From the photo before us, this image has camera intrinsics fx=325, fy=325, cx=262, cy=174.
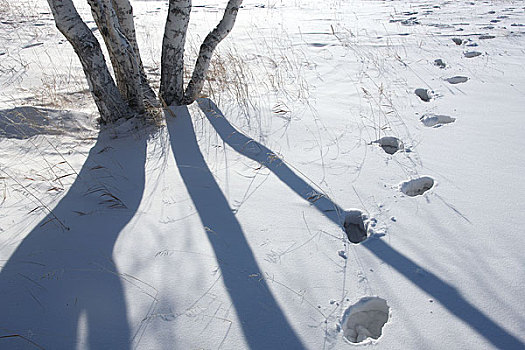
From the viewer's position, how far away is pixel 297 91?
3.55 meters

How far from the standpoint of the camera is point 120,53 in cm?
262

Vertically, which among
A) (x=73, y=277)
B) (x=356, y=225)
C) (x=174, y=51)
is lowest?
(x=73, y=277)

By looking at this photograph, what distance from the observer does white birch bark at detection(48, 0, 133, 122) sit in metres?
2.31

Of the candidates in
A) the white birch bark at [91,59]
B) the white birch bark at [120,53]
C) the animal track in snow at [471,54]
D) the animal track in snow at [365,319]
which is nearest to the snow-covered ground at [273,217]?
the animal track in snow at [365,319]

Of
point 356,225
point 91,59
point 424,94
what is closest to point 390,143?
point 356,225

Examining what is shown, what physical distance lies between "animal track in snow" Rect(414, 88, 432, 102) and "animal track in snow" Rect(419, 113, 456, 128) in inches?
19.0

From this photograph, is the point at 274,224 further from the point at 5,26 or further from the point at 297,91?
the point at 5,26

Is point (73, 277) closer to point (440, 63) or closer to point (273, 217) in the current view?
point (273, 217)

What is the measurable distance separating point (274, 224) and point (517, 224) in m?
1.25

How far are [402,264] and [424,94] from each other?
2.50 meters

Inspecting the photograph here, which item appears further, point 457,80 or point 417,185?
point 457,80

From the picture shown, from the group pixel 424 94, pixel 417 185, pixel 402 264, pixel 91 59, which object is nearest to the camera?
pixel 402 264

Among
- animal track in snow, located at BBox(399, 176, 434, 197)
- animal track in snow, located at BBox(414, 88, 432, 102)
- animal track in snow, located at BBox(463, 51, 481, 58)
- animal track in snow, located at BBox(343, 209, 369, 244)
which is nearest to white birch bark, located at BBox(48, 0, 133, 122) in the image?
animal track in snow, located at BBox(343, 209, 369, 244)

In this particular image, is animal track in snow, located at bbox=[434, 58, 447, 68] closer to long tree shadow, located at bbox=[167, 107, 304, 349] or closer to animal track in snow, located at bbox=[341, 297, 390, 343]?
long tree shadow, located at bbox=[167, 107, 304, 349]
